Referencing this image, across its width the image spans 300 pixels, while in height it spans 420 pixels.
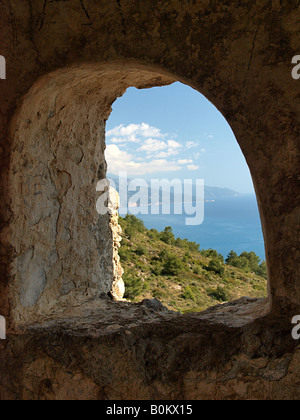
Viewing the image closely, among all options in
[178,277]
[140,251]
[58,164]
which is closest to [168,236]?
[140,251]

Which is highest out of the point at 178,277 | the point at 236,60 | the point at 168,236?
the point at 236,60

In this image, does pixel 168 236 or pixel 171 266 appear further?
pixel 168 236

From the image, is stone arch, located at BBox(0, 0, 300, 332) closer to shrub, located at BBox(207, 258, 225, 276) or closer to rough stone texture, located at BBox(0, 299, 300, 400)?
rough stone texture, located at BBox(0, 299, 300, 400)

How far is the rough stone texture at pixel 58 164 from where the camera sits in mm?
1454

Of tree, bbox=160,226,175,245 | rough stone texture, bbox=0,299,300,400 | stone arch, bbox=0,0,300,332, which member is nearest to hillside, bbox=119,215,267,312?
tree, bbox=160,226,175,245

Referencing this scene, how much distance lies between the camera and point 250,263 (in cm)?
1407

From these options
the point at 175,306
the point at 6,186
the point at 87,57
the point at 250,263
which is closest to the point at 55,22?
the point at 87,57

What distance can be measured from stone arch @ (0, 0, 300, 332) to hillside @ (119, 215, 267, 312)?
246 inches

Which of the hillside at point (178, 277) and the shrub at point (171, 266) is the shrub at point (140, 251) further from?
the shrub at point (171, 266)

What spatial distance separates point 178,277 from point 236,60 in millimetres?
8855

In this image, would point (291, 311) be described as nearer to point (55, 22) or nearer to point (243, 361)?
point (243, 361)

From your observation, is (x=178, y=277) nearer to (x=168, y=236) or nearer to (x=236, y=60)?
(x=168, y=236)

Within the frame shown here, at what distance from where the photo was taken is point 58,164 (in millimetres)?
2117

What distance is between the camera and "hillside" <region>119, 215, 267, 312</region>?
325 inches
